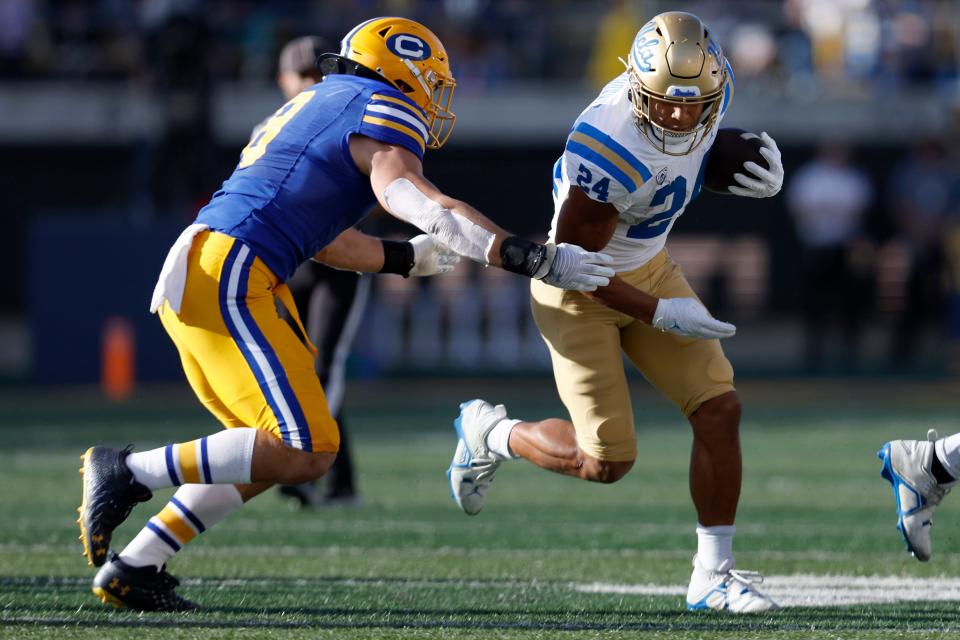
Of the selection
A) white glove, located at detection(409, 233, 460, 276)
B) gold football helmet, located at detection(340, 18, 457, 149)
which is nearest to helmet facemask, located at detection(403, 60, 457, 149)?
gold football helmet, located at detection(340, 18, 457, 149)

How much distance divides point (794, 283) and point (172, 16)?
7583 millimetres

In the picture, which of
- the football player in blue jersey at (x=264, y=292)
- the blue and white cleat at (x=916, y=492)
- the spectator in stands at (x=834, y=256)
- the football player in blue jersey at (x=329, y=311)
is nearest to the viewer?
the football player in blue jersey at (x=264, y=292)

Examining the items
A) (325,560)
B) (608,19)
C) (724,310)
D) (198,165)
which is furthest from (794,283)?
(325,560)

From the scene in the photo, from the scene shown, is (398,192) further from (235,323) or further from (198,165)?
(198,165)

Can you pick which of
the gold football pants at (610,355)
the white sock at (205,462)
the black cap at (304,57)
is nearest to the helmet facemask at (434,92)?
the gold football pants at (610,355)

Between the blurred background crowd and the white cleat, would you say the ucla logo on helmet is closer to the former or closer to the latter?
the white cleat

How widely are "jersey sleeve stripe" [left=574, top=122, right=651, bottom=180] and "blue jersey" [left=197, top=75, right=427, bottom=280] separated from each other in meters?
0.48

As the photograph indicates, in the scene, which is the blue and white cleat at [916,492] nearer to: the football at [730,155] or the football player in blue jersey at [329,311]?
the football at [730,155]

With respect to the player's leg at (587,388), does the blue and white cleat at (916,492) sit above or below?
below

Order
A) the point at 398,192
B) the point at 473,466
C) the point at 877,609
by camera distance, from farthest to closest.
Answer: the point at 473,466 < the point at 877,609 < the point at 398,192

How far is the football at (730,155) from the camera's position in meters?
4.66

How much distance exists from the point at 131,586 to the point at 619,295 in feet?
4.95

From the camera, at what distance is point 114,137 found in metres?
17.7

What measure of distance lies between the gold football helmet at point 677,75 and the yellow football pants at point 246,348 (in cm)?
111
